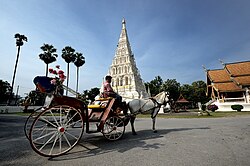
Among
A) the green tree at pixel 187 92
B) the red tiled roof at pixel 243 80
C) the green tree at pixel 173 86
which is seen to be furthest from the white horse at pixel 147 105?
the green tree at pixel 187 92

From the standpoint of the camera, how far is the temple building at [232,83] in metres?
23.7

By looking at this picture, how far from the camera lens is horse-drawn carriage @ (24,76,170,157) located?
3.52m

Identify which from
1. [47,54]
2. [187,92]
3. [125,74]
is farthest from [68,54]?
[187,92]

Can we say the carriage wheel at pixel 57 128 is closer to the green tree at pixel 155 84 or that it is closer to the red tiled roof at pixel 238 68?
the red tiled roof at pixel 238 68

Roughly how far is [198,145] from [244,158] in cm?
113

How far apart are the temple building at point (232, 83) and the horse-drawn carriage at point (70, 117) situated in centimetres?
2425

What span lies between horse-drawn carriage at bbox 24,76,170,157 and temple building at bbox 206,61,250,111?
2425 centimetres

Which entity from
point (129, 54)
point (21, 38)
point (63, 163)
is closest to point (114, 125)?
point (63, 163)

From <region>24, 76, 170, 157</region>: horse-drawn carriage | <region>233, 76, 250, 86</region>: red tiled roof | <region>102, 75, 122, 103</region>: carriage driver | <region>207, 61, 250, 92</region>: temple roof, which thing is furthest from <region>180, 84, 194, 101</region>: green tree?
A: <region>102, 75, 122, 103</region>: carriage driver

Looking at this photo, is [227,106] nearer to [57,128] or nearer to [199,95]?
[57,128]

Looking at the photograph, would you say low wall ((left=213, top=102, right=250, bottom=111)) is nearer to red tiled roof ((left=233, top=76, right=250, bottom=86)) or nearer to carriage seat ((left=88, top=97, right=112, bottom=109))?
red tiled roof ((left=233, top=76, right=250, bottom=86))

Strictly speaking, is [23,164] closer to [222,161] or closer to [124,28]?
[222,161]

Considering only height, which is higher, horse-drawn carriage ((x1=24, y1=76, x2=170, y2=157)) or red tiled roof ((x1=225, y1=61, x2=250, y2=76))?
red tiled roof ((x1=225, y1=61, x2=250, y2=76))

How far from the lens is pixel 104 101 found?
202 inches
